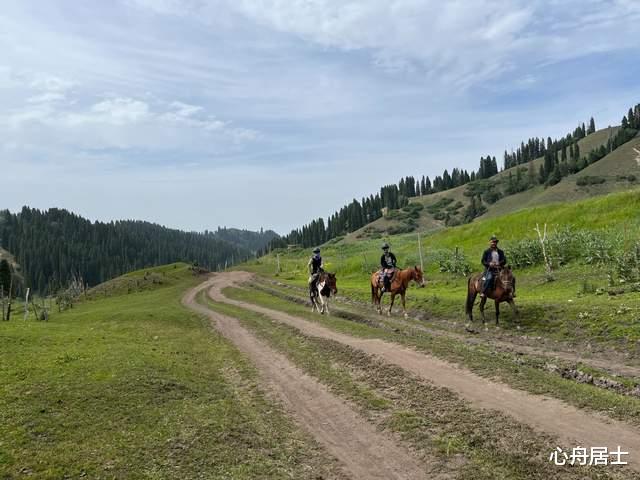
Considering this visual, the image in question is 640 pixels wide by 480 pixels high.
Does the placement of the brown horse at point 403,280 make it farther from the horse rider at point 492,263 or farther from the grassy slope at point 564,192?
the grassy slope at point 564,192

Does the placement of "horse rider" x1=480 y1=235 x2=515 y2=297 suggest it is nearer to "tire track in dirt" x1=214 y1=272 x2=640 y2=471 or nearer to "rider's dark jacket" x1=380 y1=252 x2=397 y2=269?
"rider's dark jacket" x1=380 y1=252 x2=397 y2=269

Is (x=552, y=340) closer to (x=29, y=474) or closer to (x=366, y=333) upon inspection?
(x=366, y=333)

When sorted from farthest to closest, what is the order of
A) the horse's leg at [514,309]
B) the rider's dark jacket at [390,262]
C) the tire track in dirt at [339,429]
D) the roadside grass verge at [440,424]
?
the rider's dark jacket at [390,262]
the horse's leg at [514,309]
the tire track in dirt at [339,429]
the roadside grass verge at [440,424]

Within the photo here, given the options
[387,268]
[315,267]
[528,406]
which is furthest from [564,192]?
[528,406]

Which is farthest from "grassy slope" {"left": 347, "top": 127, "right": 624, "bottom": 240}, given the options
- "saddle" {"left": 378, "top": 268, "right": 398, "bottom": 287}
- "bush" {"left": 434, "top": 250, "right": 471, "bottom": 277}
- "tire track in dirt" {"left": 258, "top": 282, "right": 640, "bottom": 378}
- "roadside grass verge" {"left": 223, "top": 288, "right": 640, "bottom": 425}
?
"roadside grass verge" {"left": 223, "top": 288, "right": 640, "bottom": 425}

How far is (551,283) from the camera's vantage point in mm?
26359

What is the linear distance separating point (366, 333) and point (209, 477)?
479 inches

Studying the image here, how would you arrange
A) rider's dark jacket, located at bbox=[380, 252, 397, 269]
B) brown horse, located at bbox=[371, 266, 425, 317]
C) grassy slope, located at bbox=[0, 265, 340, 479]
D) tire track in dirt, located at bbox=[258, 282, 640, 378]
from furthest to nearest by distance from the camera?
rider's dark jacket, located at bbox=[380, 252, 397, 269] → brown horse, located at bbox=[371, 266, 425, 317] → tire track in dirt, located at bbox=[258, 282, 640, 378] → grassy slope, located at bbox=[0, 265, 340, 479]

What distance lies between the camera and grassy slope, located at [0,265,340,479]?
25.0 ft

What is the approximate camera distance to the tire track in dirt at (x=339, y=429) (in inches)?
284

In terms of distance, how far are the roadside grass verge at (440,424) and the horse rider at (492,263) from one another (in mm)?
8288


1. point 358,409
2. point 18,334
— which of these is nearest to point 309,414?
point 358,409

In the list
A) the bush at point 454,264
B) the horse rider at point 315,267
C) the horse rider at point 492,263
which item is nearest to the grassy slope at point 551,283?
the bush at point 454,264

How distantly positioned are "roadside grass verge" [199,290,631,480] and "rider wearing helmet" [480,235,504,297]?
8290 millimetres
